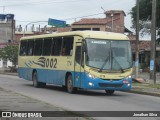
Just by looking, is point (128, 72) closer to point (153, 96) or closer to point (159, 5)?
point (153, 96)

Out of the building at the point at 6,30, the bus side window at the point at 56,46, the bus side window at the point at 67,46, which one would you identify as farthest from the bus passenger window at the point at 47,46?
the building at the point at 6,30

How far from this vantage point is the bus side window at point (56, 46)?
26344 millimetres

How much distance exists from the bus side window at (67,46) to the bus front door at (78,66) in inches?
30.9

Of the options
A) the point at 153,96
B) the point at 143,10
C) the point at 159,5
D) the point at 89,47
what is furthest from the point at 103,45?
the point at 143,10

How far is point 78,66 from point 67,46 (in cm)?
199

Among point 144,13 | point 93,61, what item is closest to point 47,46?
point 93,61

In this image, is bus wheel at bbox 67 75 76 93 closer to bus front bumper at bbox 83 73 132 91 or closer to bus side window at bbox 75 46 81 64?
bus side window at bbox 75 46 81 64

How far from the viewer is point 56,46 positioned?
26.8 m

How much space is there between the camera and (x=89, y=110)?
52.6 ft

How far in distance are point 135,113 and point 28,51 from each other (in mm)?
A: 17134

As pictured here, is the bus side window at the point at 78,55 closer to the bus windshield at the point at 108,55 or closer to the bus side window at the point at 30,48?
the bus windshield at the point at 108,55

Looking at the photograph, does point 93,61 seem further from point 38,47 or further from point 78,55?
Result: point 38,47

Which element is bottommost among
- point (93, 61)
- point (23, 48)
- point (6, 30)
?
point (93, 61)

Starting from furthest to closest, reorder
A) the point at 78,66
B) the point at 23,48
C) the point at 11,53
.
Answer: the point at 11,53 < the point at 23,48 < the point at 78,66
